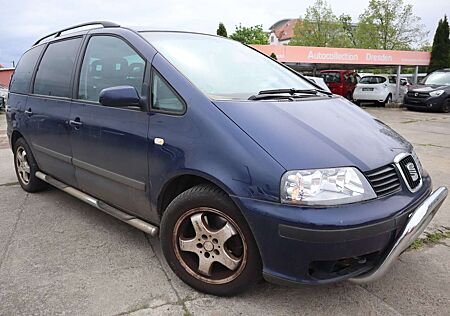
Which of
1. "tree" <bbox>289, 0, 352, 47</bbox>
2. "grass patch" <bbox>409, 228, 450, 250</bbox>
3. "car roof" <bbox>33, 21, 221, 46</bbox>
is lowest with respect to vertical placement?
"grass patch" <bbox>409, 228, 450, 250</bbox>

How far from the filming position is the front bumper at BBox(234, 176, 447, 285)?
1.95 m

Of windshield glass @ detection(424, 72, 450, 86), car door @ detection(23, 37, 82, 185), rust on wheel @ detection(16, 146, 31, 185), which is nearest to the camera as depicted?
car door @ detection(23, 37, 82, 185)

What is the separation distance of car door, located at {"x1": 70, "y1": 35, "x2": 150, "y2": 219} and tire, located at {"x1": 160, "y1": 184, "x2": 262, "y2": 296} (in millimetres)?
372

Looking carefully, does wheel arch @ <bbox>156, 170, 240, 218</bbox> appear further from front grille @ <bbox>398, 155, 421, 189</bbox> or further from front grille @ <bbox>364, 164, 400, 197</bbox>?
front grille @ <bbox>398, 155, 421, 189</bbox>

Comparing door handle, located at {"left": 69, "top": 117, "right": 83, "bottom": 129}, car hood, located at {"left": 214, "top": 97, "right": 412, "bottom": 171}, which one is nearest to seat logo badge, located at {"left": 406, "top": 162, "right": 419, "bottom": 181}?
car hood, located at {"left": 214, "top": 97, "right": 412, "bottom": 171}

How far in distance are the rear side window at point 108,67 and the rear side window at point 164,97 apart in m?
0.15

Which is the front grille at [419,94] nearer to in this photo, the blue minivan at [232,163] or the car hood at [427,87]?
the car hood at [427,87]

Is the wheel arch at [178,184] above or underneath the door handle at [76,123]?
underneath

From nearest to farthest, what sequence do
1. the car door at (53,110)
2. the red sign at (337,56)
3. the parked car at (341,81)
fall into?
the car door at (53,110) → the red sign at (337,56) → the parked car at (341,81)

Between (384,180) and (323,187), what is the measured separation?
0.42m

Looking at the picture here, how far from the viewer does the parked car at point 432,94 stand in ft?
50.0

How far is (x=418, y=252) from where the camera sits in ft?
10.0

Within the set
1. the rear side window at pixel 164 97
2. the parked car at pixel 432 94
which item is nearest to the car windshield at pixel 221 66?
the rear side window at pixel 164 97

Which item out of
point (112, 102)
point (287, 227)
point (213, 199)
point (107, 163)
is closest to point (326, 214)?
point (287, 227)
